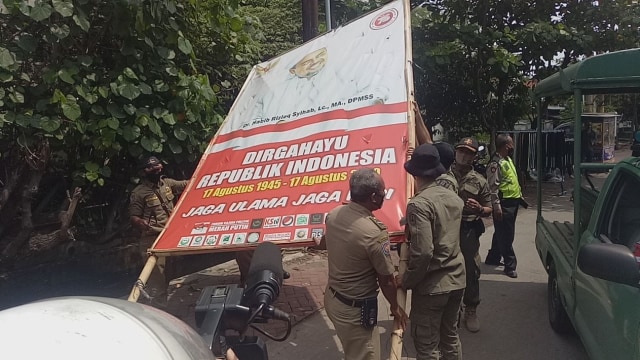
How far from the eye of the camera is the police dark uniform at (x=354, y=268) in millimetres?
2885

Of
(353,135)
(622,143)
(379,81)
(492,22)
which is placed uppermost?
(492,22)

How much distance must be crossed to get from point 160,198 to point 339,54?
2093 millimetres

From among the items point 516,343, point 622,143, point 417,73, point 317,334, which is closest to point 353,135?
point 317,334

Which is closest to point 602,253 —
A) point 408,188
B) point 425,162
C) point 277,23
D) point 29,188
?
point 425,162

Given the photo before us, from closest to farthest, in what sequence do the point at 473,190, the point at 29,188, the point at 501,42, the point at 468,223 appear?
the point at 468,223
the point at 473,190
the point at 29,188
the point at 501,42

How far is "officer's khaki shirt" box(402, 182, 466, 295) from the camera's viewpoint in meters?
3.10

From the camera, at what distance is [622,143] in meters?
30.7

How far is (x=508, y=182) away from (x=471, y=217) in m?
2.00

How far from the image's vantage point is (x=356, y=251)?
2.92m

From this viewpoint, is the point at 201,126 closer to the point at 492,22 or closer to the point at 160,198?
the point at 160,198

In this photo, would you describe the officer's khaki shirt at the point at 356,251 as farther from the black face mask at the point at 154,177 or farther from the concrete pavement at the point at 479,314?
the black face mask at the point at 154,177

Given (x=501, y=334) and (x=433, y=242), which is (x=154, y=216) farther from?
(x=501, y=334)

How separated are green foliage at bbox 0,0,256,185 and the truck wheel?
142 inches

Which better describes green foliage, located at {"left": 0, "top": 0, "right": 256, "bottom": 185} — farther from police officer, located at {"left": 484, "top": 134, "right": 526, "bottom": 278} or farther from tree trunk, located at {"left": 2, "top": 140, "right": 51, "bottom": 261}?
police officer, located at {"left": 484, "top": 134, "right": 526, "bottom": 278}
